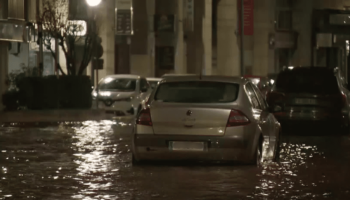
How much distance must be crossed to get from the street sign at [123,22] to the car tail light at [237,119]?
3872 cm

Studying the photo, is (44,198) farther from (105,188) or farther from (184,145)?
(184,145)

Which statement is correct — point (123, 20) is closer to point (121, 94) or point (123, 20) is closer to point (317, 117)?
point (121, 94)

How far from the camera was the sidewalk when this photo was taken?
27922 millimetres

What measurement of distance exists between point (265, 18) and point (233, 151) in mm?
50616

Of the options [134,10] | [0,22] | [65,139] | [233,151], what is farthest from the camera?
[134,10]

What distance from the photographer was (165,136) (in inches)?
550

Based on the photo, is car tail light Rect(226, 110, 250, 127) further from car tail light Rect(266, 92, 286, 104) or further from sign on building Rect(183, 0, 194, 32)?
sign on building Rect(183, 0, 194, 32)

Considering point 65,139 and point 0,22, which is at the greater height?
point 0,22

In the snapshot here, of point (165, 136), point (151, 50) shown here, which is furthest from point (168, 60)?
point (165, 136)

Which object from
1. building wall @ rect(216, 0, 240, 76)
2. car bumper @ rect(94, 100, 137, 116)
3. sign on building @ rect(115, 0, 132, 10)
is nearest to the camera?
car bumper @ rect(94, 100, 137, 116)

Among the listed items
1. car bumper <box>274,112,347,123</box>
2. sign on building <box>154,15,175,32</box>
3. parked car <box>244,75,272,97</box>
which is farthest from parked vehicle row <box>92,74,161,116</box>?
sign on building <box>154,15,175,32</box>

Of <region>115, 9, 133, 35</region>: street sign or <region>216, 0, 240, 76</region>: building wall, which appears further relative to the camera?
<region>216, 0, 240, 76</region>: building wall

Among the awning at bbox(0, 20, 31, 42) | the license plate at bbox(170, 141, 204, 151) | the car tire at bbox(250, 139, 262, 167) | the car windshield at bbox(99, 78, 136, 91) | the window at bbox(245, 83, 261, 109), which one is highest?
the awning at bbox(0, 20, 31, 42)

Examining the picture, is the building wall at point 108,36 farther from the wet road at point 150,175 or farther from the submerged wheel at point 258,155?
the submerged wheel at point 258,155
